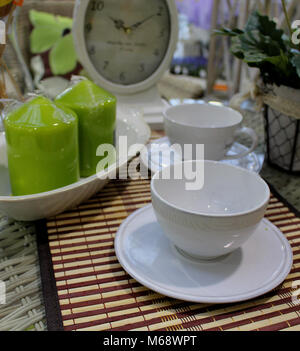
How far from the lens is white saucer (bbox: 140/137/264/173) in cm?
65

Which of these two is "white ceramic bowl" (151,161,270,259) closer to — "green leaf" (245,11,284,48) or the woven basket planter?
the woven basket planter

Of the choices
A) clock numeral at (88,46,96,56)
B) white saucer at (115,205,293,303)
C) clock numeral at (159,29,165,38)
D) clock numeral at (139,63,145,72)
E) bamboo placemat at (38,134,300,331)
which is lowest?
bamboo placemat at (38,134,300,331)

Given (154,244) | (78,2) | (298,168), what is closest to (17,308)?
(154,244)

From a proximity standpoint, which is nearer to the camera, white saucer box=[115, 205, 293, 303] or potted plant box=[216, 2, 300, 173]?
white saucer box=[115, 205, 293, 303]

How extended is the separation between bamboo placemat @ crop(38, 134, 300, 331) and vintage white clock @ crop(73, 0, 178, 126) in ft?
1.55

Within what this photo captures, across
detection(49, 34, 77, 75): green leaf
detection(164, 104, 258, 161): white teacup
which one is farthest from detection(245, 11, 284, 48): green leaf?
detection(49, 34, 77, 75): green leaf

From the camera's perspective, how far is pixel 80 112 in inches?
22.5

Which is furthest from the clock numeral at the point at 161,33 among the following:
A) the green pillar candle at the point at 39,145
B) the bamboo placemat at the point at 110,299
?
the bamboo placemat at the point at 110,299

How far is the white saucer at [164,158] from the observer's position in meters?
0.65

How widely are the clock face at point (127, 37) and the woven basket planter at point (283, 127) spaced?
0.36 meters

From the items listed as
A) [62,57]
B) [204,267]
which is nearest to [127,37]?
[62,57]

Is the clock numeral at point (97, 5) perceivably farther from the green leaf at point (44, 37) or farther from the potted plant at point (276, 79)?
the green leaf at point (44, 37)

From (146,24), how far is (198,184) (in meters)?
0.56

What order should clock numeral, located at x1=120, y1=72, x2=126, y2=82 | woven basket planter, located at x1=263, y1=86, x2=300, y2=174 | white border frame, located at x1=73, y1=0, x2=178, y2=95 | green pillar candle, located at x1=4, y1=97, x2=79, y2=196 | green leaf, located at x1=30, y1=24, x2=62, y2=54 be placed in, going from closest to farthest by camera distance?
1. green pillar candle, located at x1=4, y1=97, x2=79, y2=196
2. woven basket planter, located at x1=263, y1=86, x2=300, y2=174
3. white border frame, located at x1=73, y1=0, x2=178, y2=95
4. clock numeral, located at x1=120, y1=72, x2=126, y2=82
5. green leaf, located at x1=30, y1=24, x2=62, y2=54
